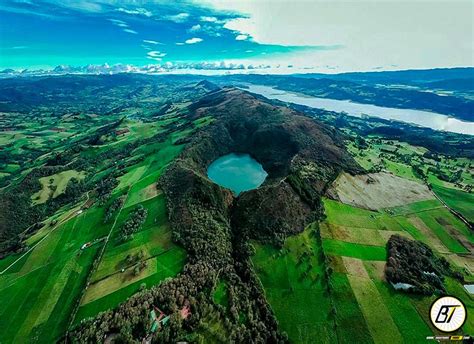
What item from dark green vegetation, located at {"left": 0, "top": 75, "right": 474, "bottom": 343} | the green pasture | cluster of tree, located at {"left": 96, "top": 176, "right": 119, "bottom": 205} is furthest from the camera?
cluster of tree, located at {"left": 96, "top": 176, "right": 119, "bottom": 205}

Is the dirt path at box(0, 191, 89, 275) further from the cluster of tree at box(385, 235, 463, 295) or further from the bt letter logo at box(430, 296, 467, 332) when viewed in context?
the cluster of tree at box(385, 235, 463, 295)

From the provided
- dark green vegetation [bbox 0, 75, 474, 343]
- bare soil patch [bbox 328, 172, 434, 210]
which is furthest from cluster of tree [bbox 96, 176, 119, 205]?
bare soil patch [bbox 328, 172, 434, 210]

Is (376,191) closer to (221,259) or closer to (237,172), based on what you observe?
(237,172)

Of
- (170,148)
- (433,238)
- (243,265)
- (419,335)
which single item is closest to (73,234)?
(243,265)

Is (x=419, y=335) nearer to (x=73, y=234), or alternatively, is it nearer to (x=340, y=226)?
(x=340, y=226)

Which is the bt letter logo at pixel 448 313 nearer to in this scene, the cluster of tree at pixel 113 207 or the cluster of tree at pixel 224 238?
the cluster of tree at pixel 224 238

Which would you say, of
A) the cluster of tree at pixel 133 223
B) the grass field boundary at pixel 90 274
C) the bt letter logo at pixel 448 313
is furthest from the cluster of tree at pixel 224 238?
the bt letter logo at pixel 448 313
